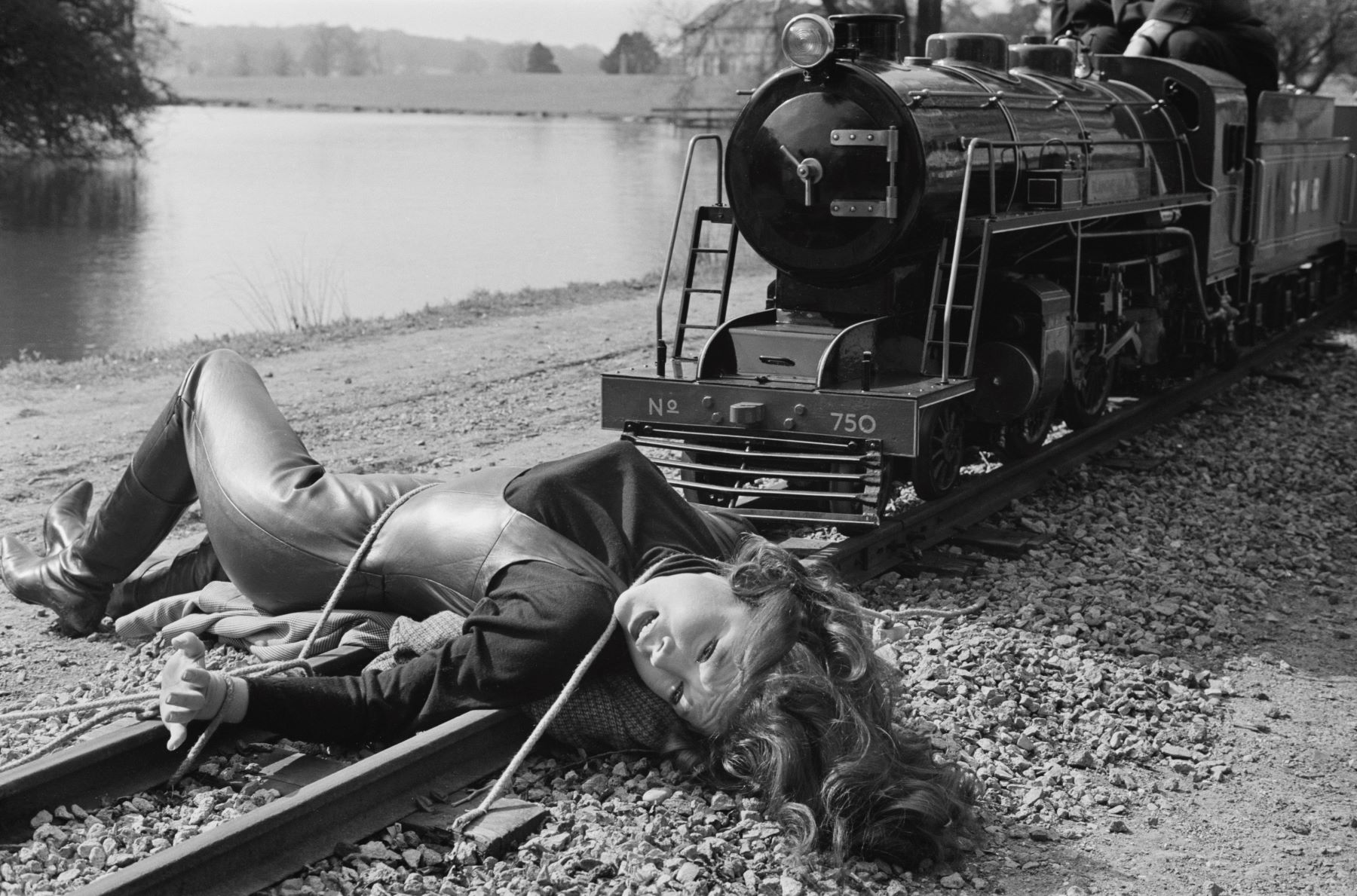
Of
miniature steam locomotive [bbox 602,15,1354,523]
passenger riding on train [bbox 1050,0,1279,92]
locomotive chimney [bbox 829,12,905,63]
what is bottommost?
miniature steam locomotive [bbox 602,15,1354,523]

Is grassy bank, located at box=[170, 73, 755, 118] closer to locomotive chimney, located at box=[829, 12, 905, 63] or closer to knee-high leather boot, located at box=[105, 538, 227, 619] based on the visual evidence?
A: locomotive chimney, located at box=[829, 12, 905, 63]

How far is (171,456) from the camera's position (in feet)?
15.6

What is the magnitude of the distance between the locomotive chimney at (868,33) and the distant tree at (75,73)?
25492 millimetres

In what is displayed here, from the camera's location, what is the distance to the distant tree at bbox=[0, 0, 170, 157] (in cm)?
2917

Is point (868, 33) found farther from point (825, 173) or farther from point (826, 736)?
point (826, 736)

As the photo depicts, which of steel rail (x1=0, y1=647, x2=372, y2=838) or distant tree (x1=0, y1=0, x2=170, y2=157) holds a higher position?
distant tree (x1=0, y1=0, x2=170, y2=157)

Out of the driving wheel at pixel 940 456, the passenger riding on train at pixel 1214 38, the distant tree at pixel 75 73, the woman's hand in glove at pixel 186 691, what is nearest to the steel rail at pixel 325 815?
the woman's hand in glove at pixel 186 691

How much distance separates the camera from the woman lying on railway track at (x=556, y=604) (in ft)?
11.2

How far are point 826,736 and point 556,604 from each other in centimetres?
76

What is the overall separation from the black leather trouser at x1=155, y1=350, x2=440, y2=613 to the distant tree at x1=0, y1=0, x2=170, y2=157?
2687 centimetres

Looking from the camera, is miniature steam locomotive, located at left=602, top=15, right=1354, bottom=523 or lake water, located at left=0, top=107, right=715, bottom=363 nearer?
miniature steam locomotive, located at left=602, top=15, right=1354, bottom=523

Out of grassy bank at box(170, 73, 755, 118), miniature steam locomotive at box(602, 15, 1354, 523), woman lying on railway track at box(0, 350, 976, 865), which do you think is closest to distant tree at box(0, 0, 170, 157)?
miniature steam locomotive at box(602, 15, 1354, 523)

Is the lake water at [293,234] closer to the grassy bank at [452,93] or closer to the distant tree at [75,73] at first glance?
the distant tree at [75,73]

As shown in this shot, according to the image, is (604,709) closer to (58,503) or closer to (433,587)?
(433,587)
